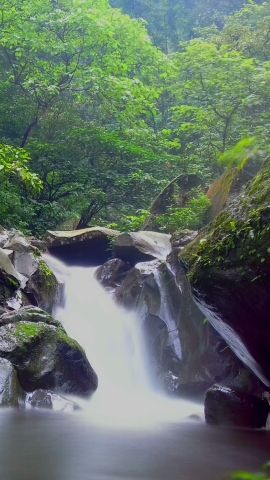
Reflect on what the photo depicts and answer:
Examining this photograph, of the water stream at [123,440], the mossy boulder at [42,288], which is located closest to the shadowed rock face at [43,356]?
the water stream at [123,440]

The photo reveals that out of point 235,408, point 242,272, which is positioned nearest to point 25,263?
point 235,408

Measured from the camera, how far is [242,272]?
182 inches

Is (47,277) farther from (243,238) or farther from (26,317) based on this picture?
(243,238)

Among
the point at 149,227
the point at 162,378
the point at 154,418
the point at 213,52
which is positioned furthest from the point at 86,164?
the point at 154,418

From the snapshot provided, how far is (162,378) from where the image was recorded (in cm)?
817

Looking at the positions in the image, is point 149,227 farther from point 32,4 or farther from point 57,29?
point 32,4

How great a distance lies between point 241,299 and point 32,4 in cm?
1673

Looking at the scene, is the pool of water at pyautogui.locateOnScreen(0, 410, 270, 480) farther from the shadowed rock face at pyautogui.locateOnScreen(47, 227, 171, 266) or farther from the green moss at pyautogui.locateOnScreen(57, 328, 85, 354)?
the shadowed rock face at pyautogui.locateOnScreen(47, 227, 171, 266)

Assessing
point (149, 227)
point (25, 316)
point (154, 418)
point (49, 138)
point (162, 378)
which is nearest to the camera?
point (154, 418)

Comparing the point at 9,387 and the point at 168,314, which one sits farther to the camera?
the point at 168,314

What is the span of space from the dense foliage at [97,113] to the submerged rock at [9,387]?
666cm

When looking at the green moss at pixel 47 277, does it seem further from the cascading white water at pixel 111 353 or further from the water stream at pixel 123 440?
the water stream at pixel 123 440

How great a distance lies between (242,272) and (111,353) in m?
5.06

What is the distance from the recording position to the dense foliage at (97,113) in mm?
14828
